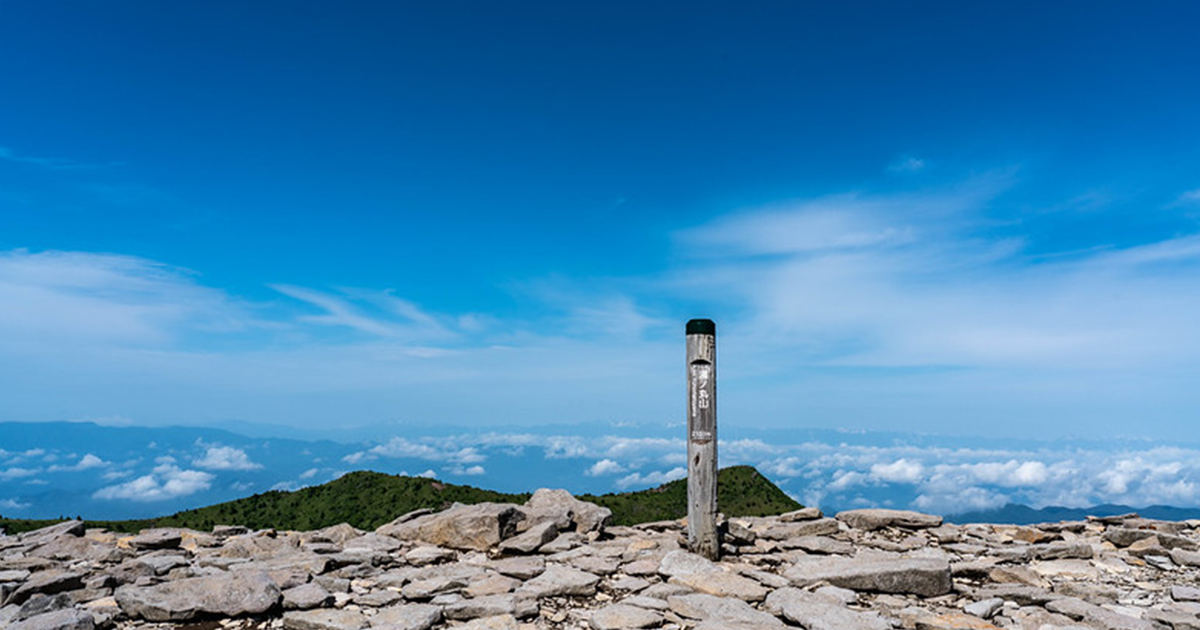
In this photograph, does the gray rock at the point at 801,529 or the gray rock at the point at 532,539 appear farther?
the gray rock at the point at 801,529

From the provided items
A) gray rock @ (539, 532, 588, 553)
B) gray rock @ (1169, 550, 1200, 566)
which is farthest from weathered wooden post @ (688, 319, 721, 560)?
gray rock @ (1169, 550, 1200, 566)

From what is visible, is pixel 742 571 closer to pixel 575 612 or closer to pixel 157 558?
pixel 575 612

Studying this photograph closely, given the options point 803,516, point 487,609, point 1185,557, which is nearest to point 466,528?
point 487,609

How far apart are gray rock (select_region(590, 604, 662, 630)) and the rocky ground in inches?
1.4

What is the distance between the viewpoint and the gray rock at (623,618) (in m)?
8.20

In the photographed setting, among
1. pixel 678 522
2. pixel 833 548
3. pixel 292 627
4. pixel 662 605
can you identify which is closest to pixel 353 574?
pixel 292 627

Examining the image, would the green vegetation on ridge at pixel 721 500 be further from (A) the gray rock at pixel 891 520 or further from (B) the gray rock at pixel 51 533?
(B) the gray rock at pixel 51 533

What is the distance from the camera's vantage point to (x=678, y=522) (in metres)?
15.1

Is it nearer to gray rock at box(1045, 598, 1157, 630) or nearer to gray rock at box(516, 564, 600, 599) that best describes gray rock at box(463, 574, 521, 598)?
gray rock at box(516, 564, 600, 599)

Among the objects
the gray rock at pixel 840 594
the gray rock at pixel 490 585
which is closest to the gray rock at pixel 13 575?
the gray rock at pixel 490 585

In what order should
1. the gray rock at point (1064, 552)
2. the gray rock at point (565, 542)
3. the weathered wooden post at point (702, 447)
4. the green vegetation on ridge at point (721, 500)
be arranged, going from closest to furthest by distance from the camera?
the weathered wooden post at point (702, 447)
the gray rock at point (1064, 552)
the gray rock at point (565, 542)
the green vegetation on ridge at point (721, 500)

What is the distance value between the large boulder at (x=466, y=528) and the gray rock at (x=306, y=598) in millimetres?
3666

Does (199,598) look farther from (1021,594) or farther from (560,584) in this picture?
(1021,594)

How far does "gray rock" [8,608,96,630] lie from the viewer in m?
7.82
